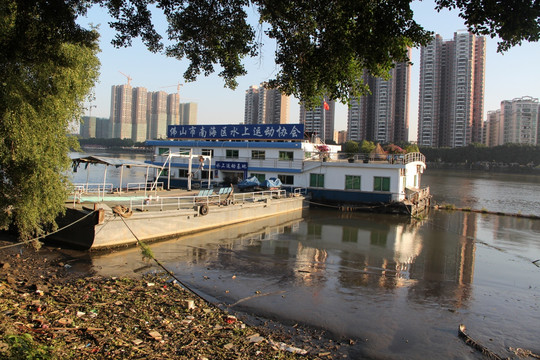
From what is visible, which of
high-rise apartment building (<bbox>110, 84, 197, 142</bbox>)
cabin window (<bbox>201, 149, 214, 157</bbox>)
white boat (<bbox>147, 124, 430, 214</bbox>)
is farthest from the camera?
high-rise apartment building (<bbox>110, 84, 197, 142</bbox>)

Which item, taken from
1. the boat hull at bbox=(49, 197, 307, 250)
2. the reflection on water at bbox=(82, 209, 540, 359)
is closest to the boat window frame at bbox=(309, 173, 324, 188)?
the reflection on water at bbox=(82, 209, 540, 359)

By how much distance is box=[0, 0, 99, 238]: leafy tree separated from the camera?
26.1 ft

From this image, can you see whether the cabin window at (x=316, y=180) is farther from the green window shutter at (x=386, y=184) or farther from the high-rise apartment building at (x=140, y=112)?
the high-rise apartment building at (x=140, y=112)

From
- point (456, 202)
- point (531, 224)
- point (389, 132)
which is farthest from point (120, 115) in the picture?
point (531, 224)

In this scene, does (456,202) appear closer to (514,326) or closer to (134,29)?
(514,326)

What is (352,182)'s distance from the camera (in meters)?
29.1

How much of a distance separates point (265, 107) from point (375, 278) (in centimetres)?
8188

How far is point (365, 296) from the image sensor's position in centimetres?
1117

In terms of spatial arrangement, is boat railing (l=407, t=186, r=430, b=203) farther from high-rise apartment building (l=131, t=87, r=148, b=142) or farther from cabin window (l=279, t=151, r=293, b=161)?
high-rise apartment building (l=131, t=87, r=148, b=142)

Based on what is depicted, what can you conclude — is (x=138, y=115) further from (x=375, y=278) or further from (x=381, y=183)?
(x=375, y=278)

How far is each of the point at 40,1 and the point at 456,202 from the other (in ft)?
131

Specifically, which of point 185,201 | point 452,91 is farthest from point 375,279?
point 452,91

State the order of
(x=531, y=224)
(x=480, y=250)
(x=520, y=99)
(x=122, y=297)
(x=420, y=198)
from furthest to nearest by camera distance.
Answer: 1. (x=520, y=99)
2. (x=420, y=198)
3. (x=531, y=224)
4. (x=480, y=250)
5. (x=122, y=297)

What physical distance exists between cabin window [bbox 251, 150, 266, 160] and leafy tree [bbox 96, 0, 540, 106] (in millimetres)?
21772
